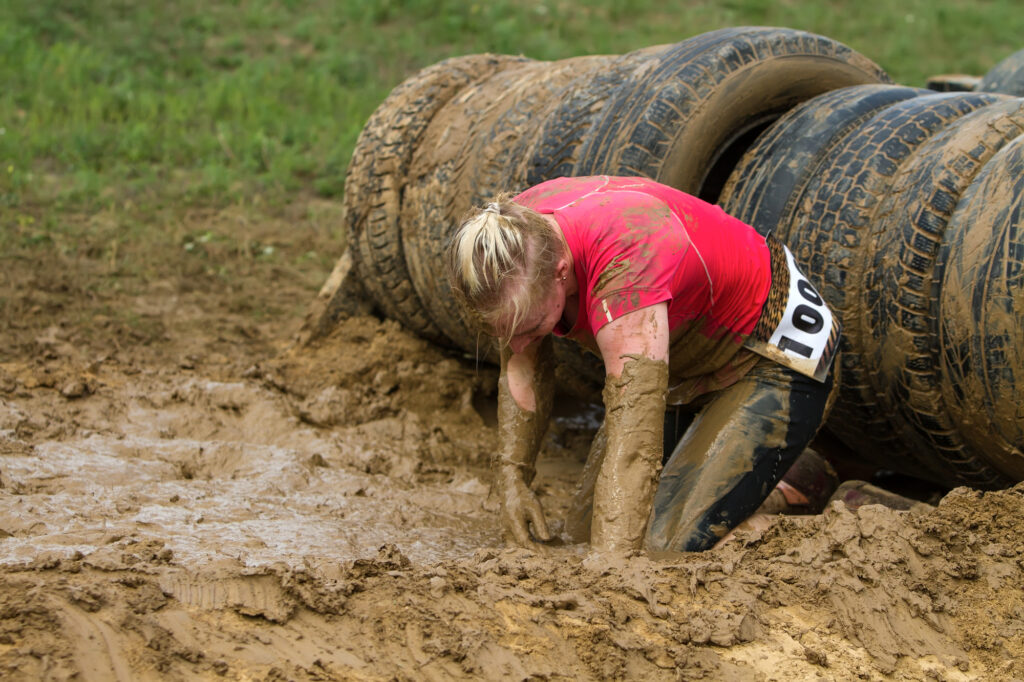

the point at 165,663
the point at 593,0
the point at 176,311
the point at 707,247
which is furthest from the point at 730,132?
the point at 593,0

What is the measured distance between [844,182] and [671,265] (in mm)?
1231

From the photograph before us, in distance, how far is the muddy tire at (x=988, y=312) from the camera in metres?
3.15

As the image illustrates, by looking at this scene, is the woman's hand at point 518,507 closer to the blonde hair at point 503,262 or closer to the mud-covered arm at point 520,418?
the mud-covered arm at point 520,418

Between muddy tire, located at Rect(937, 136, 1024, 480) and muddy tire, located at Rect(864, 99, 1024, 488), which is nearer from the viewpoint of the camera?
muddy tire, located at Rect(937, 136, 1024, 480)

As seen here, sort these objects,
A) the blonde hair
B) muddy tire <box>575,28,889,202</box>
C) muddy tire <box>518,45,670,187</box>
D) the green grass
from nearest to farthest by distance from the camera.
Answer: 1. the blonde hair
2. muddy tire <box>575,28,889,202</box>
3. muddy tire <box>518,45,670,187</box>
4. the green grass

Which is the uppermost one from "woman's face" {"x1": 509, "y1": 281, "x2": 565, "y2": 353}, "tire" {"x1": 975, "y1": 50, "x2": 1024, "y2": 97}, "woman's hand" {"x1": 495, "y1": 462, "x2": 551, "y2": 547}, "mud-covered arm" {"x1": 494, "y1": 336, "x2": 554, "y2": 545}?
"tire" {"x1": 975, "y1": 50, "x2": 1024, "y2": 97}

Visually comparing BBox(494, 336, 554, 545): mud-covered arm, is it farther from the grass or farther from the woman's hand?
the grass

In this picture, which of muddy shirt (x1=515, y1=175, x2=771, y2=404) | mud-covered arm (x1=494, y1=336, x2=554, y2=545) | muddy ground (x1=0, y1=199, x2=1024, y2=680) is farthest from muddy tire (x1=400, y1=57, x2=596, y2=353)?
muddy shirt (x1=515, y1=175, x2=771, y2=404)

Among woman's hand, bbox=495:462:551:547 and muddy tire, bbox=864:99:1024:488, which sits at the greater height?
muddy tire, bbox=864:99:1024:488

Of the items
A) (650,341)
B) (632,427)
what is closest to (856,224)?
(650,341)

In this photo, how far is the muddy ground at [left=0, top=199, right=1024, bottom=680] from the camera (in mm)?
2254

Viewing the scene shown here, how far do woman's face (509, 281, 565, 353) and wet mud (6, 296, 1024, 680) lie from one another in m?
0.60

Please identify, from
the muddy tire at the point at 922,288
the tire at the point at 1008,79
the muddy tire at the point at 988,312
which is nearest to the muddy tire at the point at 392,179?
the muddy tire at the point at 922,288

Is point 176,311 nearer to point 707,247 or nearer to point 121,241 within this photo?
point 121,241
